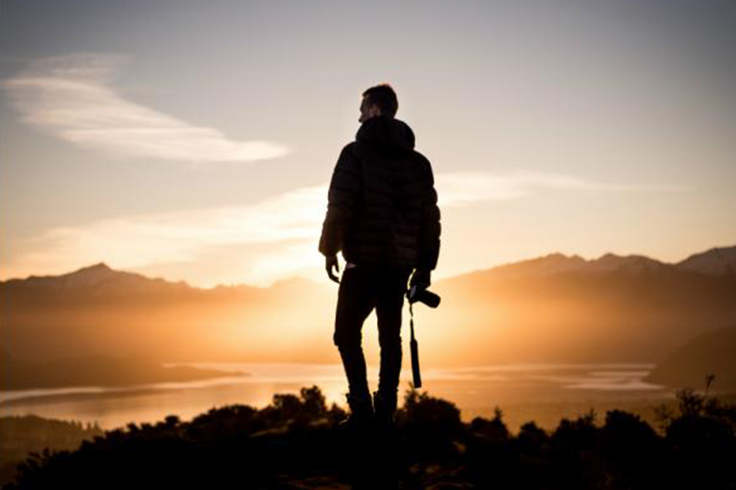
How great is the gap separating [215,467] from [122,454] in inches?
64.1

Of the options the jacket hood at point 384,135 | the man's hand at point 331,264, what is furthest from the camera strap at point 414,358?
the jacket hood at point 384,135

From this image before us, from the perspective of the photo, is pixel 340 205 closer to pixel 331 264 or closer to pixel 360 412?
pixel 331 264

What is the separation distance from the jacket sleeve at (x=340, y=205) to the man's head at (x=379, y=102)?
2.71 feet

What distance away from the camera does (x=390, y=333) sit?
694cm

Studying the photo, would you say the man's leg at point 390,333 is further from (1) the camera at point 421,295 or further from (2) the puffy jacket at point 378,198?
(2) the puffy jacket at point 378,198

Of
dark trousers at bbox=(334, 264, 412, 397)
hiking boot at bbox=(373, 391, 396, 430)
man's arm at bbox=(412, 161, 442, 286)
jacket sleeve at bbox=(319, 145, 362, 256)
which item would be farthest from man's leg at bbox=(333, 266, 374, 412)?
man's arm at bbox=(412, 161, 442, 286)

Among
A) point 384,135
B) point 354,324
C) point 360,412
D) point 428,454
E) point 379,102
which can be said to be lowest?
point 428,454

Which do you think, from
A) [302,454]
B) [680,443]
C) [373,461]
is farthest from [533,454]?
[373,461]

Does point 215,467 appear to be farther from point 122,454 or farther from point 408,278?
point 408,278

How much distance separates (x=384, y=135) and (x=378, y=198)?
2.41 ft

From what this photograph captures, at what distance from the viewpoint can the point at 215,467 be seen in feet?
30.8

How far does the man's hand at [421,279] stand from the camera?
715cm

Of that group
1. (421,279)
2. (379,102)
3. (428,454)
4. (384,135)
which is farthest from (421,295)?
(428,454)

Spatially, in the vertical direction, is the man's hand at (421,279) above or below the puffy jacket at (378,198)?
below
